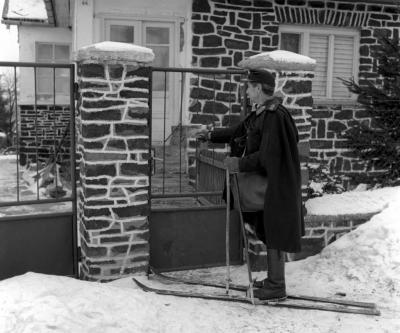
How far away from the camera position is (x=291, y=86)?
5.23 m

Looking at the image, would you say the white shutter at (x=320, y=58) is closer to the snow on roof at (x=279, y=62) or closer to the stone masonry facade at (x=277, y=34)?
the stone masonry facade at (x=277, y=34)

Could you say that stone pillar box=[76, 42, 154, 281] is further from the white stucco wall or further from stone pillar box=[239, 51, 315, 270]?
the white stucco wall

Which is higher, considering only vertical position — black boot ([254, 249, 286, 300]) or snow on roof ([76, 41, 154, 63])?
snow on roof ([76, 41, 154, 63])

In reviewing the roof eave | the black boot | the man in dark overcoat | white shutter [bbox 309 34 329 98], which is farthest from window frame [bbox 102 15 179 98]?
the black boot

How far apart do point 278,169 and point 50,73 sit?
9494 millimetres

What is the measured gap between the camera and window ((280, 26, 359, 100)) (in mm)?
9250

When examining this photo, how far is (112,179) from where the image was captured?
15.4 ft

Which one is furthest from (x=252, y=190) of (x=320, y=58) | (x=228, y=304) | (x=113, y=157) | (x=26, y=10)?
(x=26, y=10)

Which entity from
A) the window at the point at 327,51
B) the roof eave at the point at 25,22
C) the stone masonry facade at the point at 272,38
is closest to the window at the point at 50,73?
the roof eave at the point at 25,22

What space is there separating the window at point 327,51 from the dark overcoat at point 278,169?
5505 mm

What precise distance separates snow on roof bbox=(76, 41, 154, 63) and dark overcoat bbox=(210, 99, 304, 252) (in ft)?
4.09

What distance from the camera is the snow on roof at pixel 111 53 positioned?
4.48m

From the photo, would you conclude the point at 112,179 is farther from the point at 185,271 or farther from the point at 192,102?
the point at 192,102

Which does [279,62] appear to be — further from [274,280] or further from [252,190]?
[274,280]
